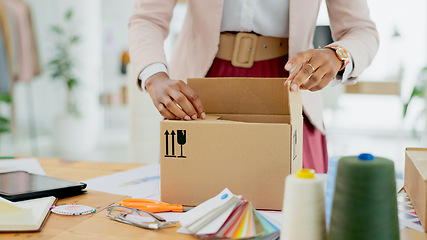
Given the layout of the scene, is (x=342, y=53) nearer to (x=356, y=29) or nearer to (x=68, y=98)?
(x=356, y=29)

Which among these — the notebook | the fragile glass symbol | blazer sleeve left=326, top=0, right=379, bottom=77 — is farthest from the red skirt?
the notebook

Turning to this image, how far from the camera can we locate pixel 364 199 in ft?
1.68

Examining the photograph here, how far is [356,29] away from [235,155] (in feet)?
2.06

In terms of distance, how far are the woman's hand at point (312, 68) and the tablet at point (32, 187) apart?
1.62 ft

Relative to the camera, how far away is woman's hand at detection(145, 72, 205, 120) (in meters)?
0.90

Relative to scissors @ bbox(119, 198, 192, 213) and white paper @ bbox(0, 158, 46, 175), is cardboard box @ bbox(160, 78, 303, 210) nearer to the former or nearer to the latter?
scissors @ bbox(119, 198, 192, 213)

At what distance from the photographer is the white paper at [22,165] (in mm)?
1163

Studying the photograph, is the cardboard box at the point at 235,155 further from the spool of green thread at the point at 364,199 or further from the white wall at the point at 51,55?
the white wall at the point at 51,55

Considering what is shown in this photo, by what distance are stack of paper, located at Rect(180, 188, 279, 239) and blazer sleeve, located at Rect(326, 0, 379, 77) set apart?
0.56 m

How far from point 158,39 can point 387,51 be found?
548cm

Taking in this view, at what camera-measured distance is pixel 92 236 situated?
2.31 ft

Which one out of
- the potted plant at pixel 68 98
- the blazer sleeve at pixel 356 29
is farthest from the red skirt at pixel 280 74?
the potted plant at pixel 68 98

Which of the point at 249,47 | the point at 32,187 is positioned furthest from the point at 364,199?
the point at 249,47

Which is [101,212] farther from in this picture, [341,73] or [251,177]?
[341,73]
